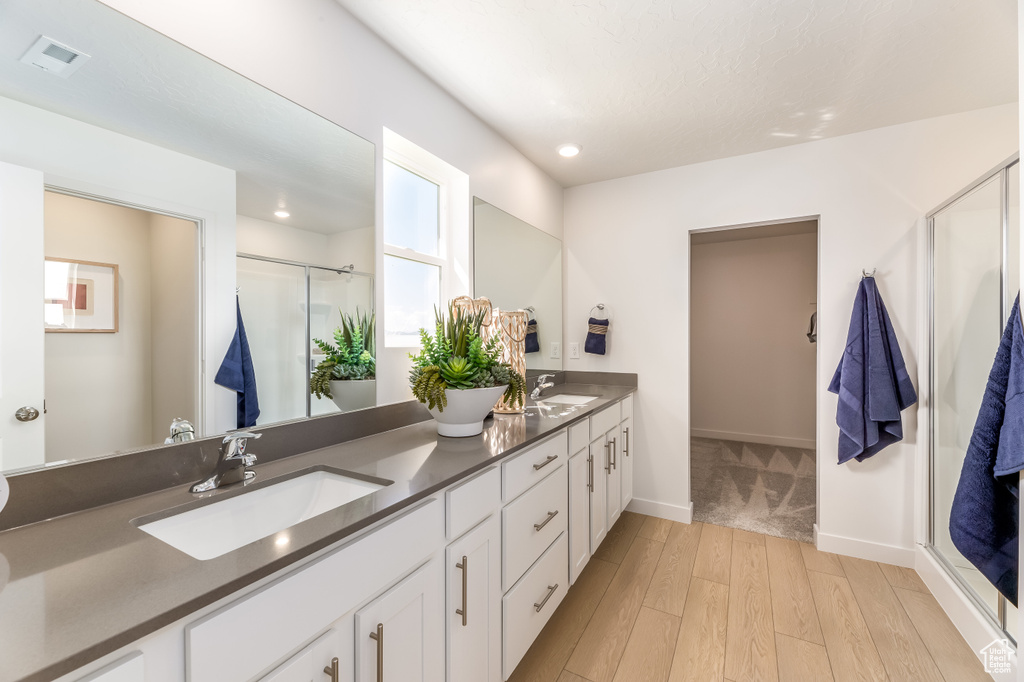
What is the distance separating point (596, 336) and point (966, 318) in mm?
1806

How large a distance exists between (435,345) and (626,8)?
1.36 meters

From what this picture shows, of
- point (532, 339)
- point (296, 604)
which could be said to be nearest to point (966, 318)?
point (532, 339)

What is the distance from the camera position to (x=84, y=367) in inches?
37.2

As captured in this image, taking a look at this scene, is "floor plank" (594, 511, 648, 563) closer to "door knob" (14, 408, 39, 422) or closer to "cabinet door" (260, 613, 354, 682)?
"cabinet door" (260, 613, 354, 682)

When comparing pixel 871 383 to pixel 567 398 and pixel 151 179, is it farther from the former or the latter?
pixel 151 179

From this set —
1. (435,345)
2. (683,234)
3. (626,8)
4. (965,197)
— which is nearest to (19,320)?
(435,345)

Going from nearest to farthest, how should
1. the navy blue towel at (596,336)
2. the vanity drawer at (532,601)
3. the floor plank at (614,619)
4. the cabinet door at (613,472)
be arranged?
the vanity drawer at (532,601) < the floor plank at (614,619) < the cabinet door at (613,472) < the navy blue towel at (596,336)

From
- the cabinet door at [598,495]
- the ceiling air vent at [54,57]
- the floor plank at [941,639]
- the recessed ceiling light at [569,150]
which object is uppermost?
the recessed ceiling light at [569,150]

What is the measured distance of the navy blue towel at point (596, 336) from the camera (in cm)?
302

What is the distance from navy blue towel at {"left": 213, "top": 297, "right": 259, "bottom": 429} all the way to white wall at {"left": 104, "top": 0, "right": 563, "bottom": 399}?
1.61 feet

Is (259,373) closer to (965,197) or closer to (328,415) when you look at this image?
(328,415)

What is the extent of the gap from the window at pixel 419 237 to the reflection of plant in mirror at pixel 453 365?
270 millimetres

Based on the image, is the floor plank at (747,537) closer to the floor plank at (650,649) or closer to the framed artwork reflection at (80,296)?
the floor plank at (650,649)

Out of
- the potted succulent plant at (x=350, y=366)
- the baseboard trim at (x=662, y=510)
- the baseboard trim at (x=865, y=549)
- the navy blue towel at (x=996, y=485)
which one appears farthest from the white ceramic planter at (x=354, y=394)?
the baseboard trim at (x=865, y=549)
